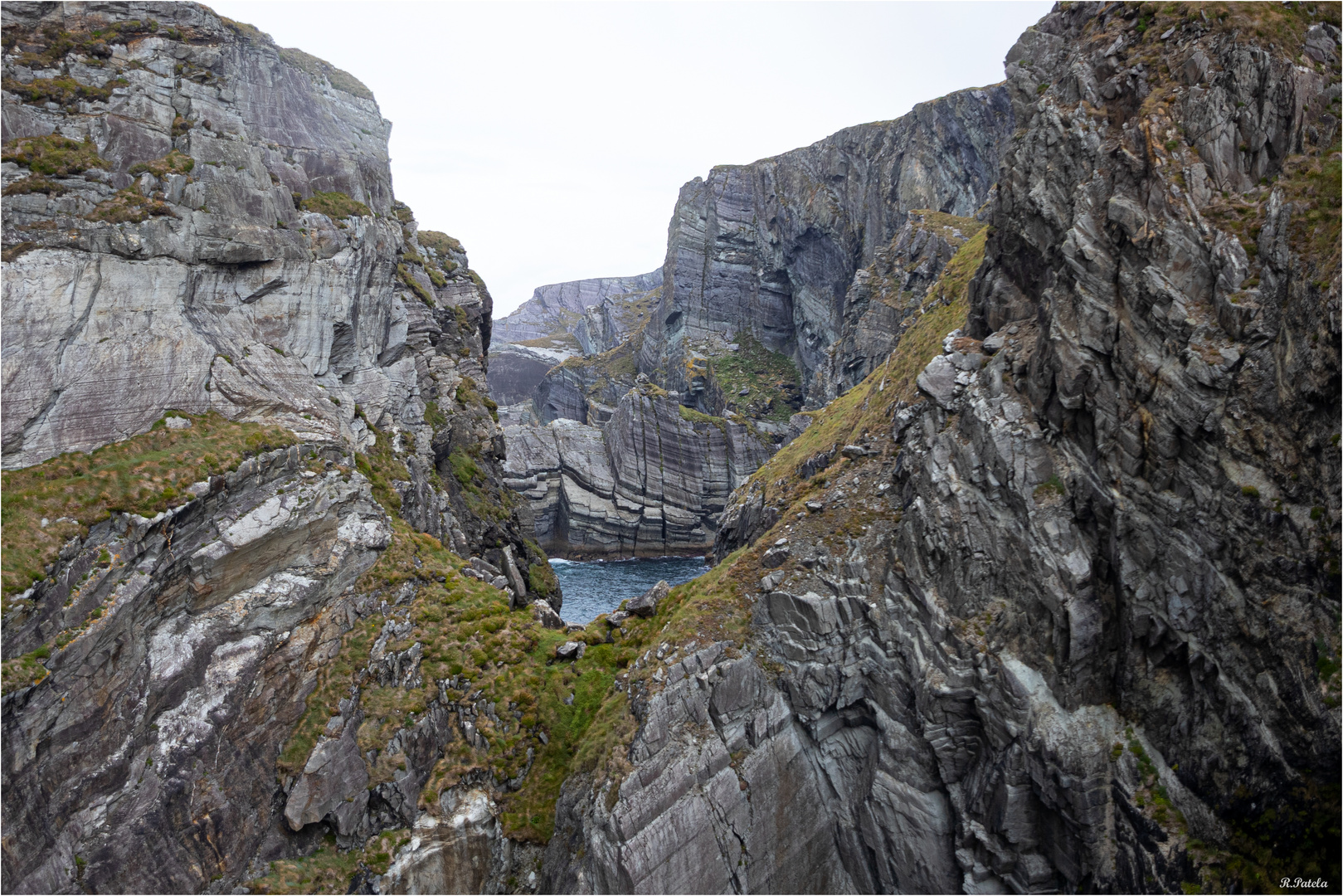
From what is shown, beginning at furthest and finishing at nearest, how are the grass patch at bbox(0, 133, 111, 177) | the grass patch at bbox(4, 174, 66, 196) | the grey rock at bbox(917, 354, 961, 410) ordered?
1. the grass patch at bbox(0, 133, 111, 177)
2. the grass patch at bbox(4, 174, 66, 196)
3. the grey rock at bbox(917, 354, 961, 410)

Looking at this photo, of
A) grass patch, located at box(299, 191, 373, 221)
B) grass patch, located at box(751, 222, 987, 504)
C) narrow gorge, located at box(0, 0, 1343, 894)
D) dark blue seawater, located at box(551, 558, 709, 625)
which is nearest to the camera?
narrow gorge, located at box(0, 0, 1343, 894)

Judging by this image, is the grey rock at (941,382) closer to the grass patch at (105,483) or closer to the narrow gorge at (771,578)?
the narrow gorge at (771,578)

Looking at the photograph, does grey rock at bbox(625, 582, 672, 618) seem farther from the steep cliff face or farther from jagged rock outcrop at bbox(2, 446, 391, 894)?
jagged rock outcrop at bbox(2, 446, 391, 894)

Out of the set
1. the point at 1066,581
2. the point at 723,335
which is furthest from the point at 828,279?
the point at 1066,581

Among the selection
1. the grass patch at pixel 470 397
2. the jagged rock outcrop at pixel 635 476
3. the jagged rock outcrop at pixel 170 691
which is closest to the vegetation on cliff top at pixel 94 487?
the jagged rock outcrop at pixel 170 691

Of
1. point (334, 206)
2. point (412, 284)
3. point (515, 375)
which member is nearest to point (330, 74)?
point (412, 284)

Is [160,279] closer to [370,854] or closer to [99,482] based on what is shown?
[99,482]

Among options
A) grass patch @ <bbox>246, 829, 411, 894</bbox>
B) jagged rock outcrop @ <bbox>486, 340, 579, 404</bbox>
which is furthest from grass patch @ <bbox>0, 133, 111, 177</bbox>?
jagged rock outcrop @ <bbox>486, 340, 579, 404</bbox>
